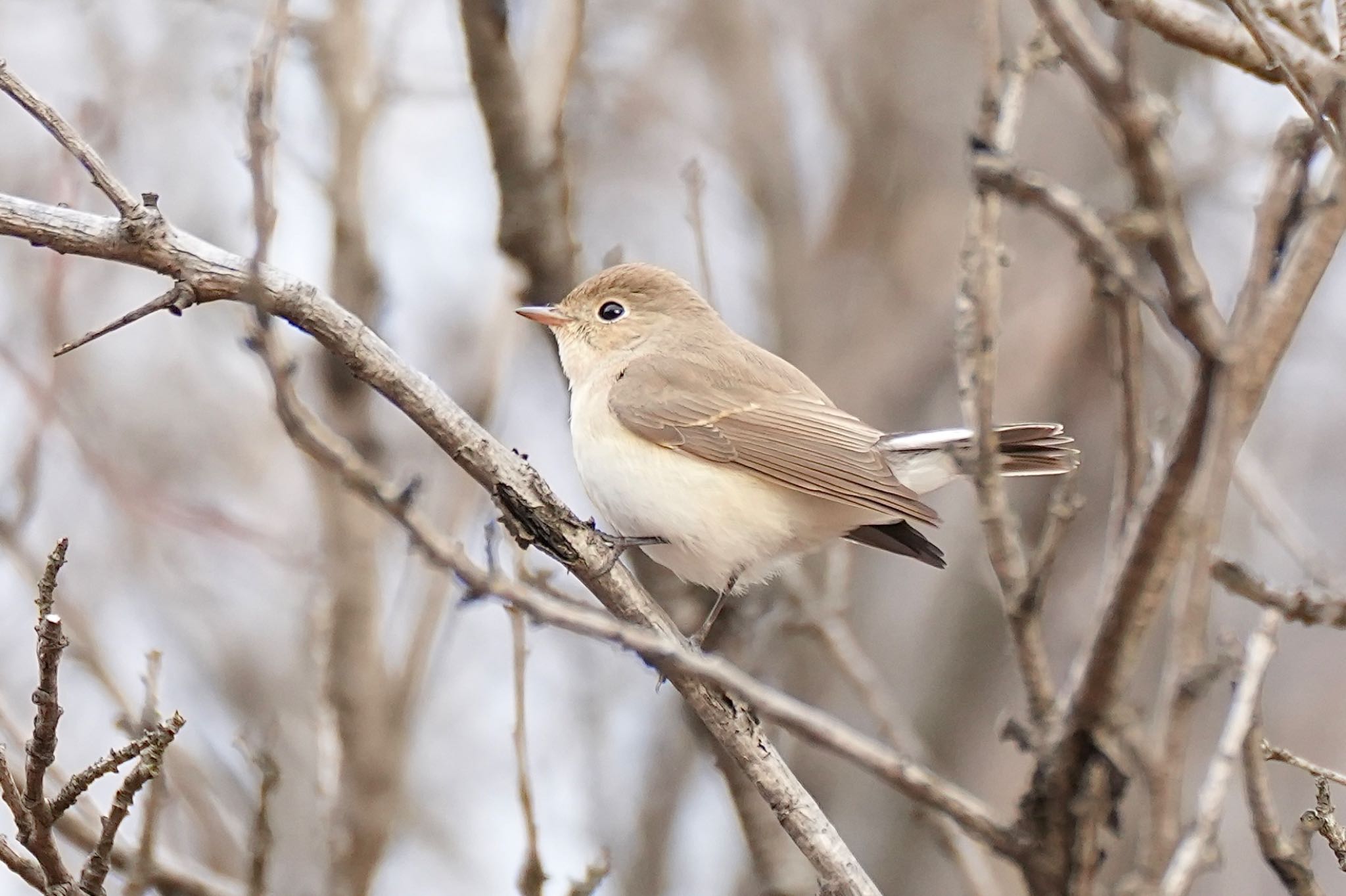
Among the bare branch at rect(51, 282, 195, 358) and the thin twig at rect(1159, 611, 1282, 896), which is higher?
the bare branch at rect(51, 282, 195, 358)

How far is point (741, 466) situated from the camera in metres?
3.84

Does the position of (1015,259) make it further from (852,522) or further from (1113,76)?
(1113,76)

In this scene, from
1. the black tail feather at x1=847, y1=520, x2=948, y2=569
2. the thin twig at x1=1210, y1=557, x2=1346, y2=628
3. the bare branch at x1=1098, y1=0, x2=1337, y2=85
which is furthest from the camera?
the black tail feather at x1=847, y1=520, x2=948, y2=569

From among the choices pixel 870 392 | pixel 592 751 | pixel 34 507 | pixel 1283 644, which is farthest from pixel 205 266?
pixel 1283 644

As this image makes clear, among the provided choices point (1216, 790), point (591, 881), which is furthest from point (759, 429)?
point (1216, 790)

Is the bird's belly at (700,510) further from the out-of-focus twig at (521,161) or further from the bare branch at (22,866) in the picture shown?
the bare branch at (22,866)

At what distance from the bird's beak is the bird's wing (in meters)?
0.31

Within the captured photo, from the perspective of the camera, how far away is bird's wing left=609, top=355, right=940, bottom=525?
3633 mm

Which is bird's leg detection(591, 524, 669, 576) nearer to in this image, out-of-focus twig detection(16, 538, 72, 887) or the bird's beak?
the bird's beak

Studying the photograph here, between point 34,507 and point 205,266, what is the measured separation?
1899 mm

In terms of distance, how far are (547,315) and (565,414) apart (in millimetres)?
2047

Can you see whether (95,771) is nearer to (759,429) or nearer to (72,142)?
(72,142)

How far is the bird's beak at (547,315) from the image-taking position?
4.25 m

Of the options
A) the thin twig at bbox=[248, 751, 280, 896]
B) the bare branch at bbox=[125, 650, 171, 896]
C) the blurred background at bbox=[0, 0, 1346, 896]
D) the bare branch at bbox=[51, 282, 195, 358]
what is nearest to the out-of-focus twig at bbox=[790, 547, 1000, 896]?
the blurred background at bbox=[0, 0, 1346, 896]
